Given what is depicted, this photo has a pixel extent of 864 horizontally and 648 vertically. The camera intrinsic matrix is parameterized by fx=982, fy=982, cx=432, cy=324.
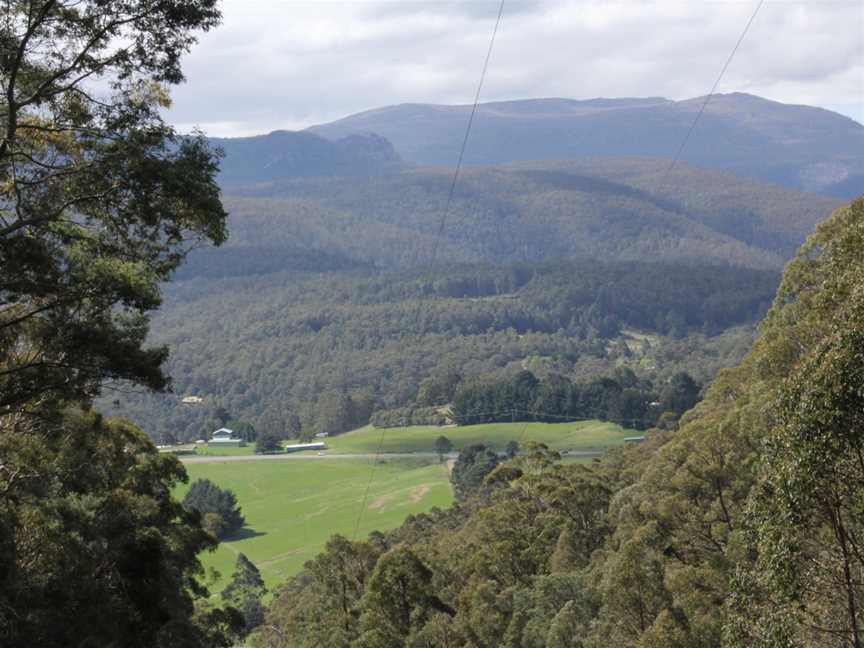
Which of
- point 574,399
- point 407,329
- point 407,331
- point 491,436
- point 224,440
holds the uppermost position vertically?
point 407,329

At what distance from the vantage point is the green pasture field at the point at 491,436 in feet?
247

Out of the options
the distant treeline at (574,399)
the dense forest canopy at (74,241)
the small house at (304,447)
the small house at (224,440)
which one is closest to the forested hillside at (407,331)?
the small house at (224,440)

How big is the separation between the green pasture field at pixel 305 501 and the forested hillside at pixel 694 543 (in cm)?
1623

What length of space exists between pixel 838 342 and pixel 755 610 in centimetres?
291

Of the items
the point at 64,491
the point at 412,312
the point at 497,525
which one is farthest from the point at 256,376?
the point at 64,491

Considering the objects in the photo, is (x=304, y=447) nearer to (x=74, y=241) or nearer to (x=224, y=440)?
(x=224, y=440)

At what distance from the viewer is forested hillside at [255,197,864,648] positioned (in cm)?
912

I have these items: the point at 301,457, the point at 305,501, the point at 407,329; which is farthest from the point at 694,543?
the point at 407,329

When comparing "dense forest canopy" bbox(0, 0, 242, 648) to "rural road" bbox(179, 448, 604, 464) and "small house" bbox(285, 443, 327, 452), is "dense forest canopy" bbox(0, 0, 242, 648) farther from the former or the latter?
"small house" bbox(285, 443, 327, 452)

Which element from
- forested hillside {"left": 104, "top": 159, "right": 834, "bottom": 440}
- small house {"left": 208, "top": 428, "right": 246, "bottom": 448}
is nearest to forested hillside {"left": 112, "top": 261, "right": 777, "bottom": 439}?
forested hillside {"left": 104, "top": 159, "right": 834, "bottom": 440}

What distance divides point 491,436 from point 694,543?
215ft

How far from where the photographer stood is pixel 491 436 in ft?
271

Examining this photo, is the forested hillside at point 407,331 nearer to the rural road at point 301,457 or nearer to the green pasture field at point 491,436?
the green pasture field at point 491,436

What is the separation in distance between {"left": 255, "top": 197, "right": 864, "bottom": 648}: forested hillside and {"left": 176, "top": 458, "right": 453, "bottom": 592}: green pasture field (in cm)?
1623
